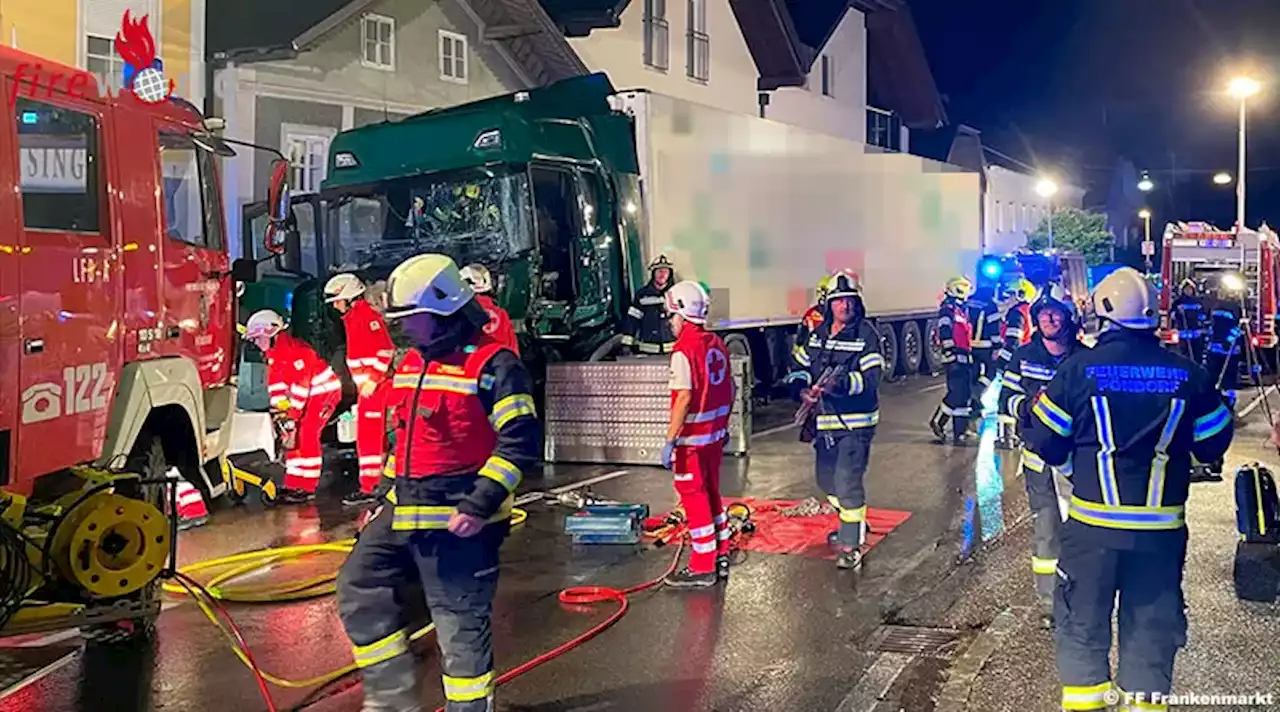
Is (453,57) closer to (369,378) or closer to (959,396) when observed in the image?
(959,396)

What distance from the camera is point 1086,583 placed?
4.61m

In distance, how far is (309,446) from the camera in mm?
10234

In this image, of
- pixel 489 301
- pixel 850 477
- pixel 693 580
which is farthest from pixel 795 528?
pixel 489 301

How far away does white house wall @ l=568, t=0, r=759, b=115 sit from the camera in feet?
79.8

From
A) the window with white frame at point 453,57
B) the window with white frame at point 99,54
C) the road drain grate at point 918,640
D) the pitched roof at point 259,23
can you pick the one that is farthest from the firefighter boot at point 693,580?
the window with white frame at point 453,57

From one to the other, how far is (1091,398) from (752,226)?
1291 centimetres

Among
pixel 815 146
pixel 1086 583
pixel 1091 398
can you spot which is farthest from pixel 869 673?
pixel 815 146

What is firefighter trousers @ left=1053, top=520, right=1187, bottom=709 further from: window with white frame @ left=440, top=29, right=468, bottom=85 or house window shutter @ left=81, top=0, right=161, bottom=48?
window with white frame @ left=440, top=29, right=468, bottom=85

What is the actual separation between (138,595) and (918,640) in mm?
3840

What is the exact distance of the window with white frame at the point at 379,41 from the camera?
1952cm

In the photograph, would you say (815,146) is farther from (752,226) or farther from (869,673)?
(869,673)

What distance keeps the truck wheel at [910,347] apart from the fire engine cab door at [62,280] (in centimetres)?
1963

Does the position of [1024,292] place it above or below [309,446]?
above

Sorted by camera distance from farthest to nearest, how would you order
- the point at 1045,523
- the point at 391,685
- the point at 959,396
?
1. the point at 959,396
2. the point at 1045,523
3. the point at 391,685
